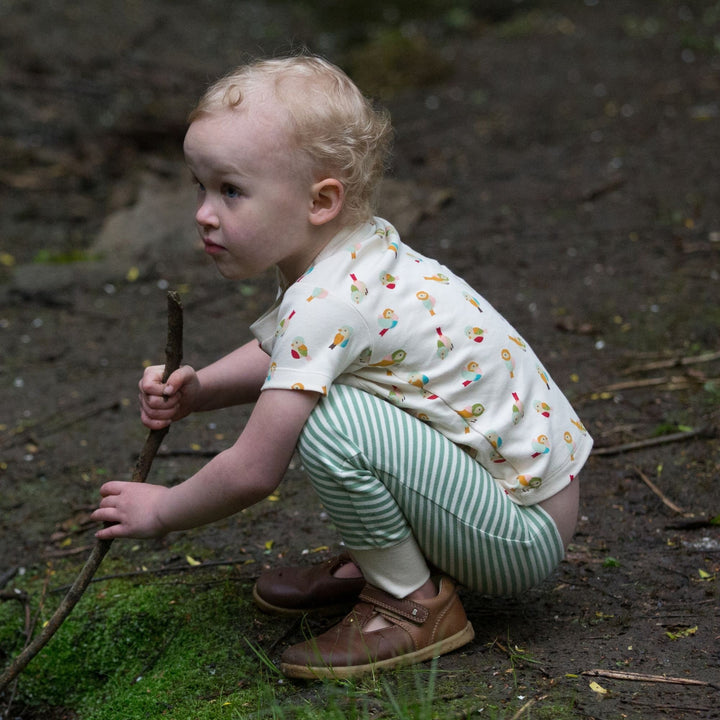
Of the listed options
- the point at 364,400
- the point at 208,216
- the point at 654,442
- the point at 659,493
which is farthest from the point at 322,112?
the point at 654,442

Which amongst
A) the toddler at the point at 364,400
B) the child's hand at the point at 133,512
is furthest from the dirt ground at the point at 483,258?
the child's hand at the point at 133,512

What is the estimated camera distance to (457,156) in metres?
5.36

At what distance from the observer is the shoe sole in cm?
185

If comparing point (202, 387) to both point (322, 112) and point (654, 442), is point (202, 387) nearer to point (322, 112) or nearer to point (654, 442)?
point (322, 112)

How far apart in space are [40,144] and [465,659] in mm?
4871

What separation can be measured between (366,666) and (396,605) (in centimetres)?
13

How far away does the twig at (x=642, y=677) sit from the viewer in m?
1.74

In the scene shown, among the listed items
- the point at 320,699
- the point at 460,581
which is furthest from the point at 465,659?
the point at 320,699

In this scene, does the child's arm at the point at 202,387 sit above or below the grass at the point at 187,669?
above

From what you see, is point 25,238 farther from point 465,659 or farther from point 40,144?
point 465,659

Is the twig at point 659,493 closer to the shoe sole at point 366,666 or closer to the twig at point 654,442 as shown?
the twig at point 654,442

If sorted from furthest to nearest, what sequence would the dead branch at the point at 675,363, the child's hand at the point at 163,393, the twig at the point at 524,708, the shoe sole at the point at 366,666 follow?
the dead branch at the point at 675,363, the child's hand at the point at 163,393, the shoe sole at the point at 366,666, the twig at the point at 524,708

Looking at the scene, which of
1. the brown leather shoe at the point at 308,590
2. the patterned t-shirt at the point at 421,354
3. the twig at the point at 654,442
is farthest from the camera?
the twig at the point at 654,442

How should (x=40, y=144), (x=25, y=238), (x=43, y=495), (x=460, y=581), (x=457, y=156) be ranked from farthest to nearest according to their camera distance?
(x=40, y=144), (x=457, y=156), (x=25, y=238), (x=43, y=495), (x=460, y=581)
